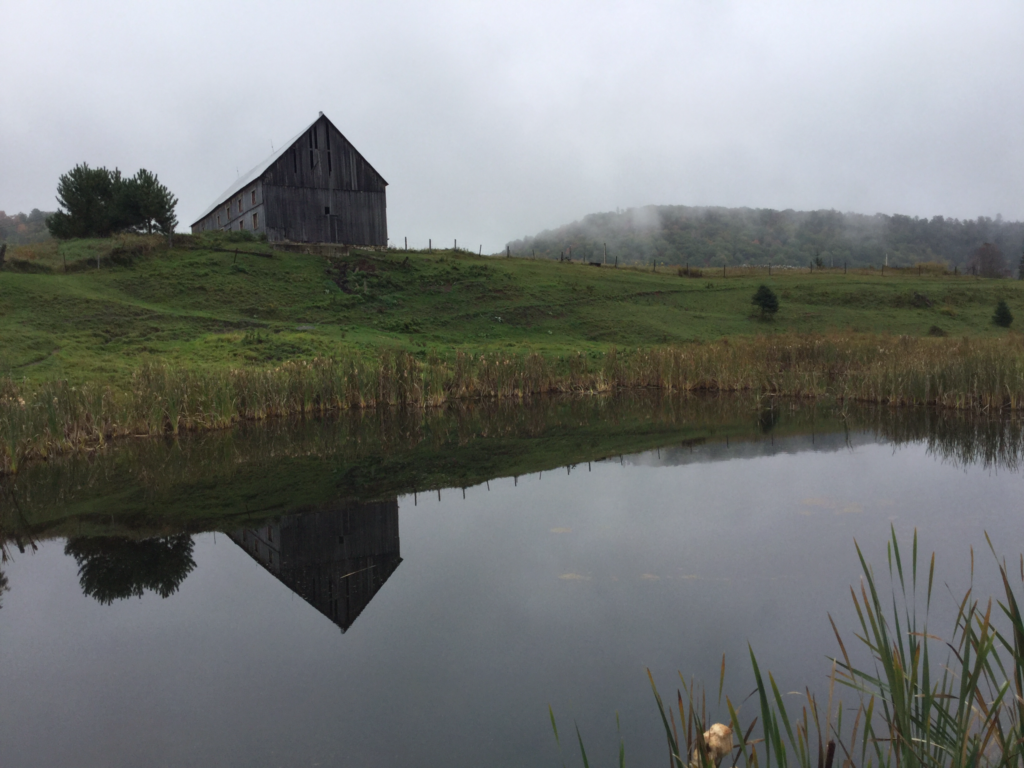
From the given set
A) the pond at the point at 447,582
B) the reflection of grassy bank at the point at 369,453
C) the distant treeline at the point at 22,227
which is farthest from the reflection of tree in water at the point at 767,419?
the distant treeline at the point at 22,227

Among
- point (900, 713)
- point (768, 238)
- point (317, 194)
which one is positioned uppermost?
point (768, 238)

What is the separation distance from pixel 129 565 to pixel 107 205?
37006mm

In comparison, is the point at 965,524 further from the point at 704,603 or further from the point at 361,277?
the point at 361,277

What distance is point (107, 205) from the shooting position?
3709cm

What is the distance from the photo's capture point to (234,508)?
8312mm

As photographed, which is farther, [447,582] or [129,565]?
[129,565]

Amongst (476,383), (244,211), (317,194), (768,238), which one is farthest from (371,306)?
(768,238)

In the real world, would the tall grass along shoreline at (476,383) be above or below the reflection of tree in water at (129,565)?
above

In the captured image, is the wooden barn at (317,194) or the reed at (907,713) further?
the wooden barn at (317,194)

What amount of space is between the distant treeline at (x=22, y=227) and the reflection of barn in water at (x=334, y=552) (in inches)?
3218

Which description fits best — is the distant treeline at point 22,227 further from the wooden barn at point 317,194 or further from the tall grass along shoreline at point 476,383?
the tall grass along shoreline at point 476,383

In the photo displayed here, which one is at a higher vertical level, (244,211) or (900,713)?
(244,211)

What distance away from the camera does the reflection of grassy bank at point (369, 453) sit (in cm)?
838

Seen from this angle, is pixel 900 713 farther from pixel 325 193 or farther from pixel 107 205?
pixel 107 205
